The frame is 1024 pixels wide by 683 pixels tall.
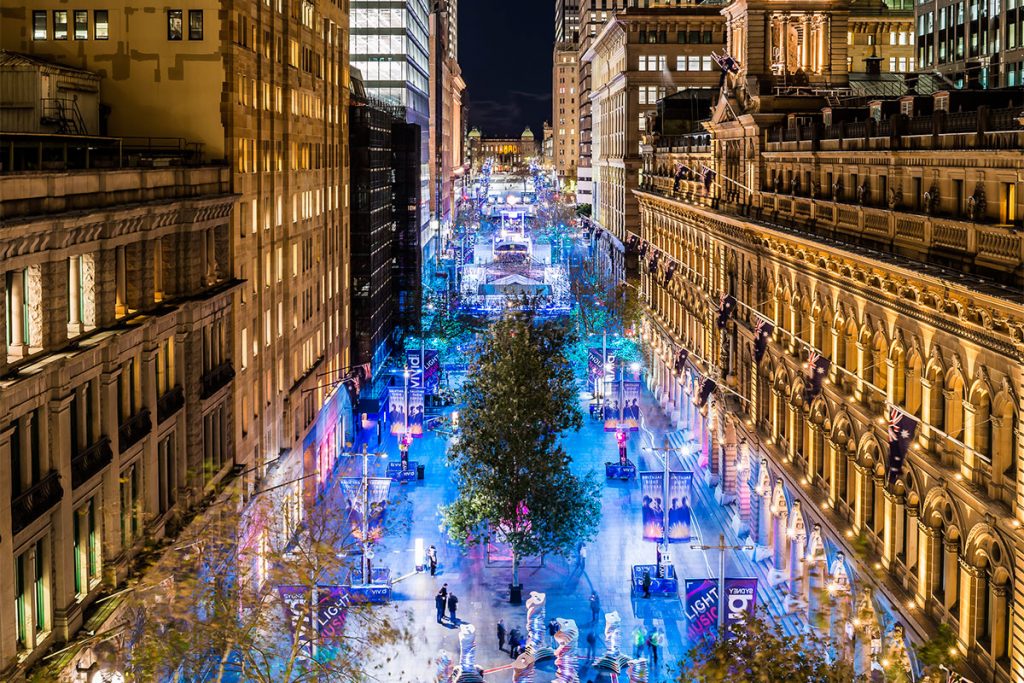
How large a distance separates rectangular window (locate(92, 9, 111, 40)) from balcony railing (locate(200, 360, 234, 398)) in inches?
557

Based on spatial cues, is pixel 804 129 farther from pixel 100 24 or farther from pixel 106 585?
pixel 106 585

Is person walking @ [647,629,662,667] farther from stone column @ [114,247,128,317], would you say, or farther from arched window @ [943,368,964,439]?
stone column @ [114,247,128,317]

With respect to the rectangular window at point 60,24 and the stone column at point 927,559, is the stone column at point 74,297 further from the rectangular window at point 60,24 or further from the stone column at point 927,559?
the stone column at point 927,559

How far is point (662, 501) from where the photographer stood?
60.1 meters

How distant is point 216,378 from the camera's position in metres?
48.9

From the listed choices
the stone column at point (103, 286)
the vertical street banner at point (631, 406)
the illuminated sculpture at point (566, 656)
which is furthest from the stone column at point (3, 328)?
the vertical street banner at point (631, 406)

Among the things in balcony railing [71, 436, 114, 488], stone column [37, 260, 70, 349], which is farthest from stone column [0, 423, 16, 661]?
balcony railing [71, 436, 114, 488]

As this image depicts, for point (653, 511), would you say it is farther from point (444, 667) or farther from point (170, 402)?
point (170, 402)

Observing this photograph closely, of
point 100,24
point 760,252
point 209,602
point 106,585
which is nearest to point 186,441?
point 106,585

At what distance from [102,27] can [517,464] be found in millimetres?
25505

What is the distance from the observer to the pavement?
48312 millimetres

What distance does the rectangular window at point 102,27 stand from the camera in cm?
5156

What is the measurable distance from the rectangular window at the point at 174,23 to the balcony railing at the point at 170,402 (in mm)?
16117

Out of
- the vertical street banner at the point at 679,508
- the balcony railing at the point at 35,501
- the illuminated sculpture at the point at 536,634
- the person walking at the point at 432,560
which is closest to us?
the balcony railing at the point at 35,501
